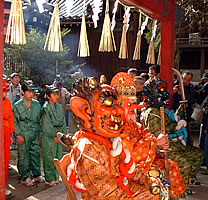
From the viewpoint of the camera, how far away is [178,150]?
Answer: 3844mm

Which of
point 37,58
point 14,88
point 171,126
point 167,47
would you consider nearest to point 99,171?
point 171,126

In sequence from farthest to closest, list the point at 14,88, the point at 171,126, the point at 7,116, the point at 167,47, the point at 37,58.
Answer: the point at 37,58 < the point at 14,88 < the point at 167,47 < the point at 7,116 < the point at 171,126

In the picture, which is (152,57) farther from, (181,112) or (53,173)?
(53,173)

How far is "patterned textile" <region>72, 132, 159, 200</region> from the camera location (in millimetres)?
1997

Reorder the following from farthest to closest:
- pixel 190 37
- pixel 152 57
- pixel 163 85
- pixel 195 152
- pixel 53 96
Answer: pixel 190 37 < pixel 152 57 < pixel 53 96 < pixel 195 152 < pixel 163 85

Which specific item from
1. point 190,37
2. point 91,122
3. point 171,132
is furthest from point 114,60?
point 91,122

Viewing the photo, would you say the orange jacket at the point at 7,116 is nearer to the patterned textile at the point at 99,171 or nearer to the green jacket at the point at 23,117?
the green jacket at the point at 23,117

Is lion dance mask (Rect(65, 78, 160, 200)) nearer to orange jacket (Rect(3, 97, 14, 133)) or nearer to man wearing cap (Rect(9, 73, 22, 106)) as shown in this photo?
orange jacket (Rect(3, 97, 14, 133))

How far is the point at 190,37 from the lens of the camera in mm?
11469

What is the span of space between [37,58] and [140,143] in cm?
645

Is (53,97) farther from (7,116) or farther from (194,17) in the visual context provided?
(194,17)

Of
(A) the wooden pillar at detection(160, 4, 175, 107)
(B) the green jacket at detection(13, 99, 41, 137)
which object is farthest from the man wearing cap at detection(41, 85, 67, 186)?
(A) the wooden pillar at detection(160, 4, 175, 107)

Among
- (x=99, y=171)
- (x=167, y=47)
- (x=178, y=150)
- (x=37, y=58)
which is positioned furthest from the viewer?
(x=37, y=58)

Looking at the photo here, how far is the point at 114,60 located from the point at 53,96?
7.24 metres
